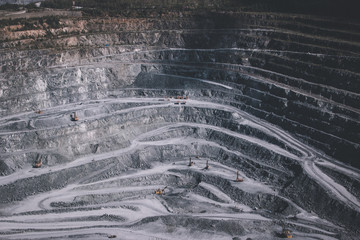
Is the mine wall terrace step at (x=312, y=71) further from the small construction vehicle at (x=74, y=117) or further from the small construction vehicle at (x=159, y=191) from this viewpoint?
the small construction vehicle at (x=74, y=117)

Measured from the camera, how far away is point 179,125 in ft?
278

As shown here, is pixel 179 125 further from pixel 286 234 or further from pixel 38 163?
pixel 286 234

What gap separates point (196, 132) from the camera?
83.8 meters

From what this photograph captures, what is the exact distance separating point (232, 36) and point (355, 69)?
34046 millimetres

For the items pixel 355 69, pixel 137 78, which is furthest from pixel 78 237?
pixel 355 69

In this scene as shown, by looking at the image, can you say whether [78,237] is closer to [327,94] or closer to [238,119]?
[238,119]

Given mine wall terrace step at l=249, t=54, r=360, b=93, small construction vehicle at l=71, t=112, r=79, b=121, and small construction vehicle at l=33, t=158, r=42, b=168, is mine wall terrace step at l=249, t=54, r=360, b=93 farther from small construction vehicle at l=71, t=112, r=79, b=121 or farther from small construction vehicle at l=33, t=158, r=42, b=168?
small construction vehicle at l=33, t=158, r=42, b=168

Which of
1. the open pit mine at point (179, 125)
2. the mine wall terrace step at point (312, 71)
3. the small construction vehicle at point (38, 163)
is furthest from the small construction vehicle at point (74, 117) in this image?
the mine wall terrace step at point (312, 71)

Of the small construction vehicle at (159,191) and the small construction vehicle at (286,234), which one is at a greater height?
the small construction vehicle at (159,191)

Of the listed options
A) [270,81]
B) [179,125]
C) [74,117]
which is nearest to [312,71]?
[270,81]

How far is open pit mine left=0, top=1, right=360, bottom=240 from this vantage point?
59656mm

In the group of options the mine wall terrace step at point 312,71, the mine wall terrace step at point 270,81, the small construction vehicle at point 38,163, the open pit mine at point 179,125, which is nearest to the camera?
the open pit mine at point 179,125

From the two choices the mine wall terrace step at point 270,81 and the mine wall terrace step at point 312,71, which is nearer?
the mine wall terrace step at point 270,81

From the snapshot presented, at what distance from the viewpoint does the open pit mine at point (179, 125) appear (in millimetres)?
59656
